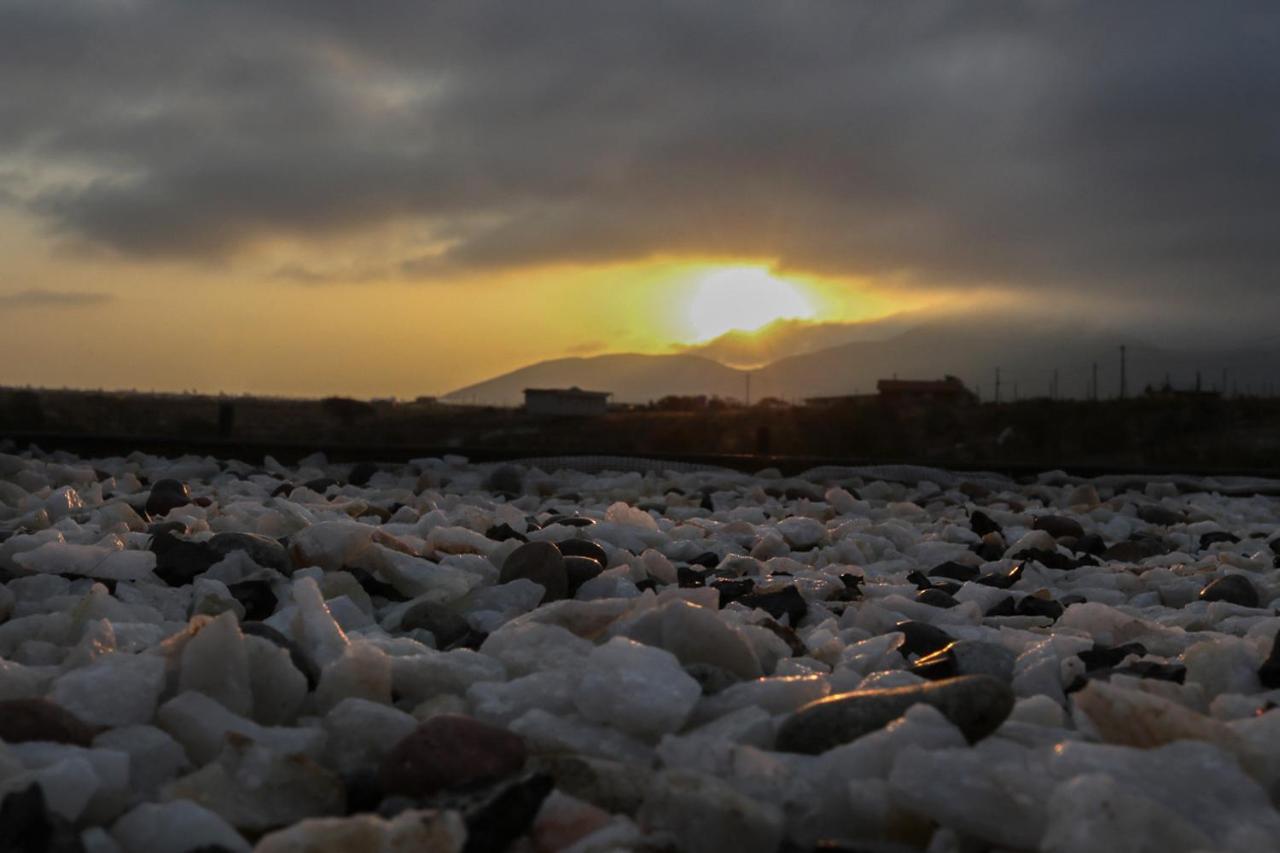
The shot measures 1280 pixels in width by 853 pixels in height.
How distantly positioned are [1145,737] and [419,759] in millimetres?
817

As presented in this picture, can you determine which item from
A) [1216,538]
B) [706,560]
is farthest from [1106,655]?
[1216,538]

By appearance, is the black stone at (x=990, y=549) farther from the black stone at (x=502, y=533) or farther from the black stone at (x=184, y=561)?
the black stone at (x=184, y=561)

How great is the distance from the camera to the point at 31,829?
1097 mm

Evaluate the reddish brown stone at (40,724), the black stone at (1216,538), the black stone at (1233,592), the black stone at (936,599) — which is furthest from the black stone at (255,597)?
the black stone at (1216,538)

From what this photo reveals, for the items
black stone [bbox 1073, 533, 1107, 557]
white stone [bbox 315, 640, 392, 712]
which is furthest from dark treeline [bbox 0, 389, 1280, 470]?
white stone [bbox 315, 640, 392, 712]

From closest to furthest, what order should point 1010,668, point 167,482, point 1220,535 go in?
point 1010,668, point 167,482, point 1220,535

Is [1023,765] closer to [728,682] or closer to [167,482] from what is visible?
[728,682]

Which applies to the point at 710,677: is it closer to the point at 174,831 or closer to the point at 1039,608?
the point at 174,831

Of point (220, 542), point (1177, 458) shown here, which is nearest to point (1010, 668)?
point (220, 542)

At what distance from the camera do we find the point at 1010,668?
1.77 m

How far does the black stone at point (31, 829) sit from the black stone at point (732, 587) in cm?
157

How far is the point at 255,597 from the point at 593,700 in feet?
3.48

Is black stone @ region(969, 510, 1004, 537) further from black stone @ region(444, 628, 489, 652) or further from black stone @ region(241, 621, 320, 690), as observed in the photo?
black stone @ region(241, 621, 320, 690)

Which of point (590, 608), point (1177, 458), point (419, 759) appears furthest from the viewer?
point (1177, 458)
